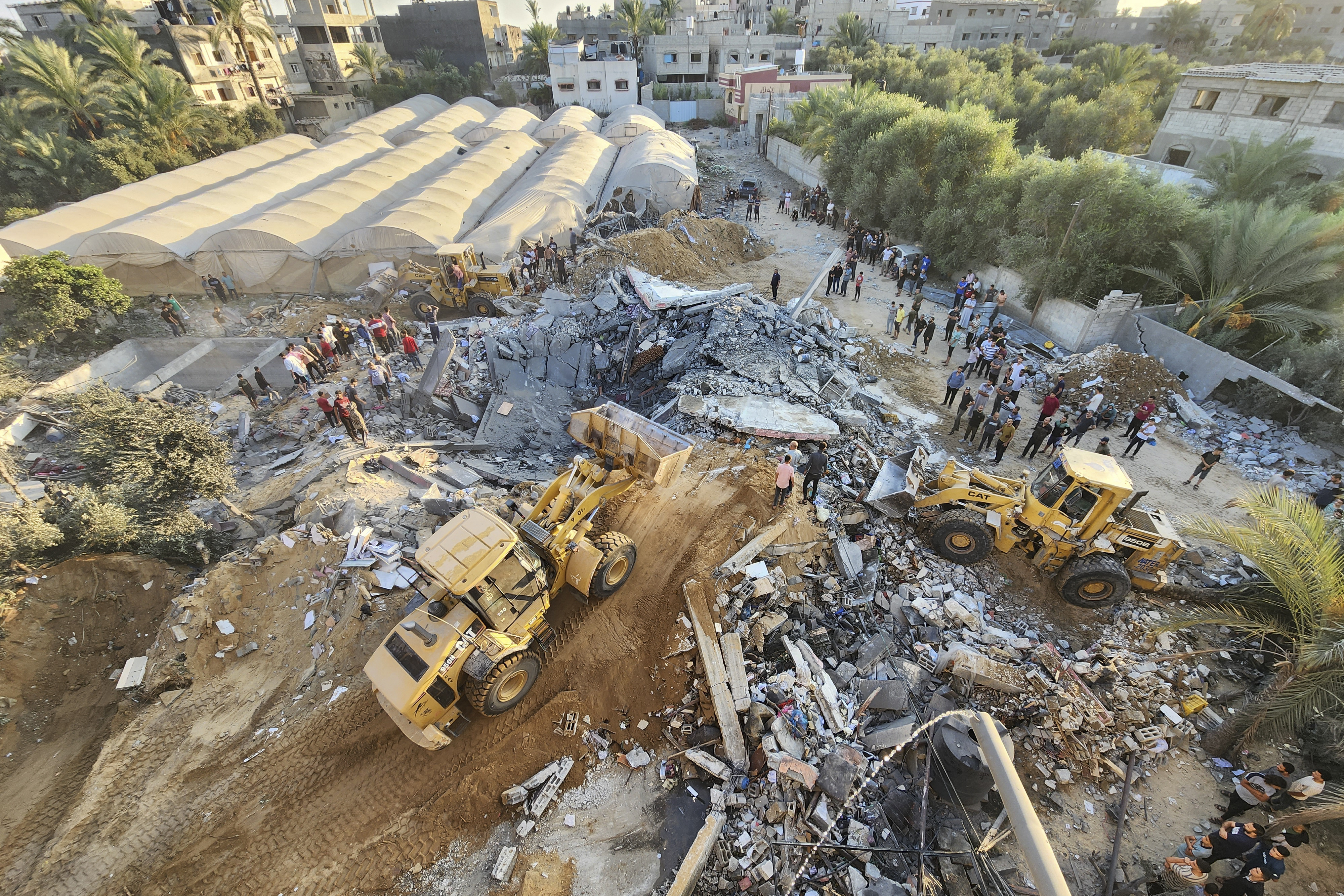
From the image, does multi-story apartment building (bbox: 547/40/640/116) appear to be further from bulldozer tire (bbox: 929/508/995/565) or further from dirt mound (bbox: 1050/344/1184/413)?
bulldozer tire (bbox: 929/508/995/565)

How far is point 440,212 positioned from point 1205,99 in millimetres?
30156

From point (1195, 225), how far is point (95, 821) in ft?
77.0

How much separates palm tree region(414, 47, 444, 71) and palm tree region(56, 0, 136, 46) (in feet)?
61.6

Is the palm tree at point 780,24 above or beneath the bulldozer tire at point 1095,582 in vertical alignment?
above

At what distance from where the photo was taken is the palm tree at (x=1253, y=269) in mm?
12539

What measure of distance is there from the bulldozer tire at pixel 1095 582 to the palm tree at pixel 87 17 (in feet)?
139

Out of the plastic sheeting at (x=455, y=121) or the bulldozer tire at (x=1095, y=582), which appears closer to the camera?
the bulldozer tire at (x=1095, y=582)

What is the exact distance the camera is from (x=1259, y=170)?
16500 millimetres

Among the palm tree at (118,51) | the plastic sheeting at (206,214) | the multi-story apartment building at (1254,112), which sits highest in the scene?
the palm tree at (118,51)

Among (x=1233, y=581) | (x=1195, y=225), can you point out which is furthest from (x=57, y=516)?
(x=1195, y=225)

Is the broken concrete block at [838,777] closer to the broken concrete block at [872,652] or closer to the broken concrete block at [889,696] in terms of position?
the broken concrete block at [889,696]

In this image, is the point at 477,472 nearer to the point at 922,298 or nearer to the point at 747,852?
the point at 747,852

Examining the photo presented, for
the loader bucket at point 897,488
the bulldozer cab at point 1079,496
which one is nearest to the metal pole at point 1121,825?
the bulldozer cab at point 1079,496

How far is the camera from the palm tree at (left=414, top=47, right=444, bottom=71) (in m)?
46.5
